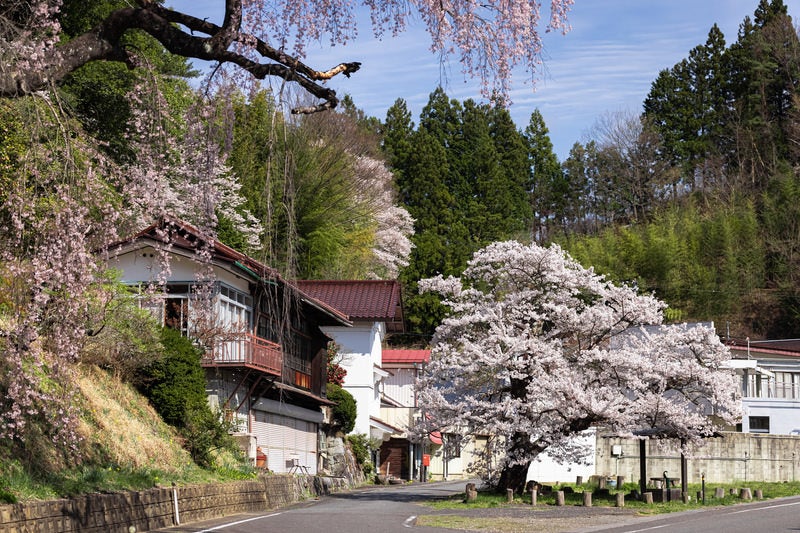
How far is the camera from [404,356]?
55.2m

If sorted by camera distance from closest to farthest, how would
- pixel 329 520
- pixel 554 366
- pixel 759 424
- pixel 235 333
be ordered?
pixel 329 520
pixel 235 333
pixel 554 366
pixel 759 424

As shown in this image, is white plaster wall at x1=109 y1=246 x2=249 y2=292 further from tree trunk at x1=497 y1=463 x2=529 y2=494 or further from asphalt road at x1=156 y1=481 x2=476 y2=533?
tree trunk at x1=497 y1=463 x2=529 y2=494

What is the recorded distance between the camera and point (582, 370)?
29.2m

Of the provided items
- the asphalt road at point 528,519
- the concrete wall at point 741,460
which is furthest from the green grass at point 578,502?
the concrete wall at point 741,460

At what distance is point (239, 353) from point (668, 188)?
5181cm

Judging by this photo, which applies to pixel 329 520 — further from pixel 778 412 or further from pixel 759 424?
pixel 759 424

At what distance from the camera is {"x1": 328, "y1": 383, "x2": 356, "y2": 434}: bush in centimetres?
4028

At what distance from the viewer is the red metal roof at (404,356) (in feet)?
179

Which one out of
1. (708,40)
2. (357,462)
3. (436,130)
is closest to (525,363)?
(357,462)

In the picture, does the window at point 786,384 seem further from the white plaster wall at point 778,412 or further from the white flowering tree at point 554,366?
the white flowering tree at point 554,366

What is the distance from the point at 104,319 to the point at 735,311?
174 feet

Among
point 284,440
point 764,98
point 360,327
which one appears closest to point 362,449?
point 360,327

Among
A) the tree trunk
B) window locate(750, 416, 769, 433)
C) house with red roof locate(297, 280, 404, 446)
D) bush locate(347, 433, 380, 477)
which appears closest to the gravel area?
the tree trunk

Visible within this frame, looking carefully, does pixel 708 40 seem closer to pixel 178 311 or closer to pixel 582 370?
pixel 582 370
